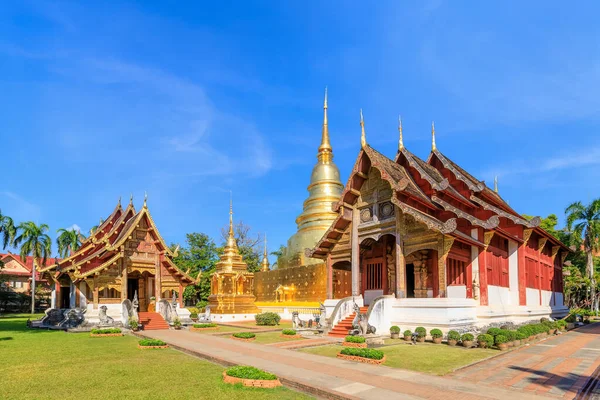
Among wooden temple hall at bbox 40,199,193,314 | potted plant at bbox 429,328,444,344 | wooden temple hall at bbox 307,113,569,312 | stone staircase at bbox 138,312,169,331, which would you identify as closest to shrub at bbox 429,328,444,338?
potted plant at bbox 429,328,444,344

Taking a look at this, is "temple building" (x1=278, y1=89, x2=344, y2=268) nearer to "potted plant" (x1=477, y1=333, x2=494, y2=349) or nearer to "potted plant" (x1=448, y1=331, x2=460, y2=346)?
"potted plant" (x1=448, y1=331, x2=460, y2=346)

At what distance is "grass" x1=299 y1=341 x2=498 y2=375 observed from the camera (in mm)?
10922

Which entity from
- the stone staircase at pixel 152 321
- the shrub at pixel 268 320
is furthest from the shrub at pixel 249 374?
the shrub at pixel 268 320

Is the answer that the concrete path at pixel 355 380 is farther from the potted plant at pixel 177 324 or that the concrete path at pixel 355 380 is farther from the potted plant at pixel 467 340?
the potted plant at pixel 177 324

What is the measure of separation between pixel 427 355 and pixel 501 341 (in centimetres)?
313

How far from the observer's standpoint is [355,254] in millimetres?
20109

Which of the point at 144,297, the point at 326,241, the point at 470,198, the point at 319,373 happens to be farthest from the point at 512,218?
the point at 144,297

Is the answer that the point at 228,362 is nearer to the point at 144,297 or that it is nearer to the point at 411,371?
the point at 411,371

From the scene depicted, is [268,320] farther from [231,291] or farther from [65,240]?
[65,240]

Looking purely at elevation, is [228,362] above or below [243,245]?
below

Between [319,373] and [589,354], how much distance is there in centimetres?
897

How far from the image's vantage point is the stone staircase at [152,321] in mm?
23125

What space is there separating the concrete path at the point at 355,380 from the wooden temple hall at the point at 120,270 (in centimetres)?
1259

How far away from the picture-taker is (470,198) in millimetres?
20938
